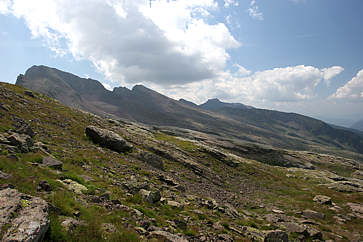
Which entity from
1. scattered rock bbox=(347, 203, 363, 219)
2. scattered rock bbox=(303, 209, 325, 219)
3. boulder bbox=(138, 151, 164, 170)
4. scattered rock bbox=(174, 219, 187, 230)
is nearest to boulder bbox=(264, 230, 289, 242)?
scattered rock bbox=(174, 219, 187, 230)

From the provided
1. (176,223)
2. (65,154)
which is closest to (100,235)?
(176,223)

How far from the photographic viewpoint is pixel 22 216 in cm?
697

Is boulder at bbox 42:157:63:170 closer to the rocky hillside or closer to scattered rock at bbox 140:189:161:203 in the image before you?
the rocky hillside

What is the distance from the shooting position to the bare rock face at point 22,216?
6113 mm

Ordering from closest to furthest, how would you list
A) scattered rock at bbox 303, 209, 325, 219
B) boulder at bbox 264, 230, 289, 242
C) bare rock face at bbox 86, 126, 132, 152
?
1. boulder at bbox 264, 230, 289, 242
2. scattered rock at bbox 303, 209, 325, 219
3. bare rock face at bbox 86, 126, 132, 152

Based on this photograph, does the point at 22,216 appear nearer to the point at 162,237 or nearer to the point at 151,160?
the point at 162,237

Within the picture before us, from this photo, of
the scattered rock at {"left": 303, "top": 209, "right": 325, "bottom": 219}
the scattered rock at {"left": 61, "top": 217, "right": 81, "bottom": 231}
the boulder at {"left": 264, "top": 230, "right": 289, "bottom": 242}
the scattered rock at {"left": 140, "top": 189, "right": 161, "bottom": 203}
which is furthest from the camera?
the scattered rock at {"left": 303, "top": 209, "right": 325, "bottom": 219}

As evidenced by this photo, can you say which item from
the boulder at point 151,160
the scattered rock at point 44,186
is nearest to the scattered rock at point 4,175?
the scattered rock at point 44,186

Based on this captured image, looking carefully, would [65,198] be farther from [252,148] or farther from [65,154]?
[252,148]

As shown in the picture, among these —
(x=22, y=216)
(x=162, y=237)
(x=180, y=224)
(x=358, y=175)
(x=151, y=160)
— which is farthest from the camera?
(x=358, y=175)

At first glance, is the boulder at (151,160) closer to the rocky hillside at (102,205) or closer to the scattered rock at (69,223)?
the rocky hillside at (102,205)

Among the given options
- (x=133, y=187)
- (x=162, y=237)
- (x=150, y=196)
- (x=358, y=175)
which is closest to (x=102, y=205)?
(x=150, y=196)

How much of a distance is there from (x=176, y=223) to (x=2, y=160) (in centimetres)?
1274

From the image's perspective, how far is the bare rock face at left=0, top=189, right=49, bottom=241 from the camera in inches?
241
